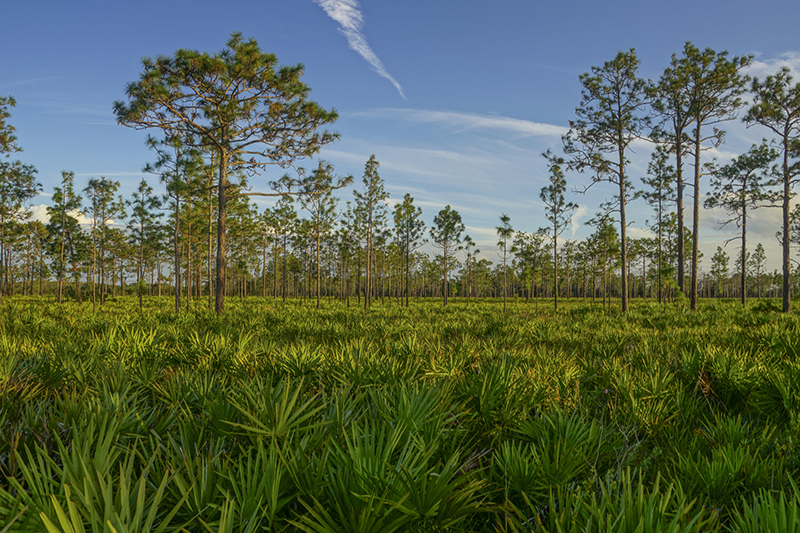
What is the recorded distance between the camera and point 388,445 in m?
1.83

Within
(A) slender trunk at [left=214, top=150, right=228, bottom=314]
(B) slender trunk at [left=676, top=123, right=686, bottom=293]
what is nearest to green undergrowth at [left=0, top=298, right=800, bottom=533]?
(A) slender trunk at [left=214, top=150, right=228, bottom=314]

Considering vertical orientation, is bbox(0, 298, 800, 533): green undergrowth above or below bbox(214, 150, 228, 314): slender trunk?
below

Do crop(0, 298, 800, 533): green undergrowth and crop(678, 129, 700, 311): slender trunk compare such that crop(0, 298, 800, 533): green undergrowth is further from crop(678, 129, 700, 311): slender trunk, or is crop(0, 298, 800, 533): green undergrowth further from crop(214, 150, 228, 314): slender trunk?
crop(678, 129, 700, 311): slender trunk

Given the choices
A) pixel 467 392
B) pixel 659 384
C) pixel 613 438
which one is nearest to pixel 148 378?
pixel 467 392

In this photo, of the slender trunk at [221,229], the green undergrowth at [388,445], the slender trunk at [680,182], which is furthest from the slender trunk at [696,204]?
the slender trunk at [221,229]

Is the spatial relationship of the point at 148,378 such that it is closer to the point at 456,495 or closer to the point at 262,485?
the point at 262,485

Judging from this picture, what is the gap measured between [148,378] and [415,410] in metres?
2.90

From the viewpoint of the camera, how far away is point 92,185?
28.0m

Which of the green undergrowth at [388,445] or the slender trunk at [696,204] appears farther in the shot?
the slender trunk at [696,204]

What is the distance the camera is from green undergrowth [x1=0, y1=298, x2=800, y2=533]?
1.43 meters

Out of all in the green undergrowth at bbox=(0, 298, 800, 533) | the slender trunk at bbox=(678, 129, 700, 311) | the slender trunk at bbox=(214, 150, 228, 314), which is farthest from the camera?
the slender trunk at bbox=(678, 129, 700, 311)

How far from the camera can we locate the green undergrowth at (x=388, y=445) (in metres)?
1.43

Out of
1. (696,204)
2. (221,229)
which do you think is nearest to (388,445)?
(221,229)

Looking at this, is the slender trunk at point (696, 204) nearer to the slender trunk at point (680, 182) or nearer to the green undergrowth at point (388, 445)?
the slender trunk at point (680, 182)
